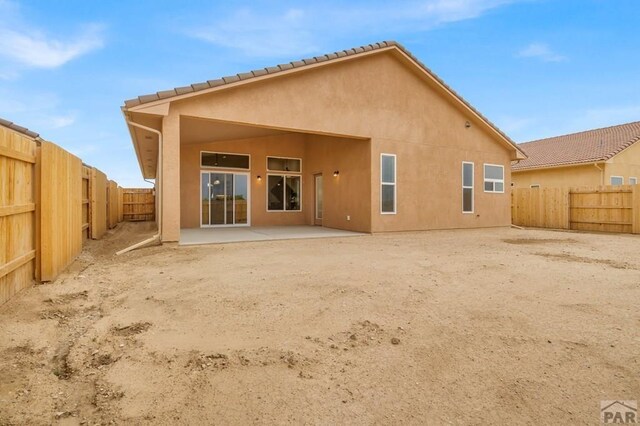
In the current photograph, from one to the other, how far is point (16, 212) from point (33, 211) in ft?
1.90

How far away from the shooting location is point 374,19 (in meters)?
14.1

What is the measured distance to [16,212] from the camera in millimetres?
3818

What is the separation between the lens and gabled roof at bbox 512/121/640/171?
16.2 m

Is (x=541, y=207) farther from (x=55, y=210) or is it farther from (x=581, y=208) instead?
(x=55, y=210)

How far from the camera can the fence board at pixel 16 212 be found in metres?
3.57

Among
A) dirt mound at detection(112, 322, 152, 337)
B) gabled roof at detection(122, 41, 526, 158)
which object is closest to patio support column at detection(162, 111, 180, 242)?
gabled roof at detection(122, 41, 526, 158)

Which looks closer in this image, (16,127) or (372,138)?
(16,127)

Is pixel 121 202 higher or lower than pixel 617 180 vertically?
lower

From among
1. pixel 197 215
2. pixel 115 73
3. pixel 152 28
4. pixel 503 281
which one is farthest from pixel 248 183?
pixel 503 281

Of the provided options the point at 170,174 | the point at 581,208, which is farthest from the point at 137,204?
the point at 581,208

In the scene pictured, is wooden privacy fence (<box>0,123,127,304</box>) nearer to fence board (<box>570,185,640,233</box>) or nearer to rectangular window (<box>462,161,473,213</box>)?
rectangular window (<box>462,161,473,213</box>)

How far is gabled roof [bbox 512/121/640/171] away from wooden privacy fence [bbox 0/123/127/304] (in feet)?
64.6

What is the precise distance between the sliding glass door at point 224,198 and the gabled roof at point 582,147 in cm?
1534

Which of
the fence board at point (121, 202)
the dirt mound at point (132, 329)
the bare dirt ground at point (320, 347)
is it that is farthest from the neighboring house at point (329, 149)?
the dirt mound at point (132, 329)
